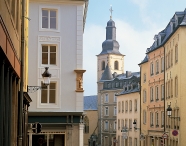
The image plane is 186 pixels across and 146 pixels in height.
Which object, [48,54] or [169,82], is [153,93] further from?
[48,54]

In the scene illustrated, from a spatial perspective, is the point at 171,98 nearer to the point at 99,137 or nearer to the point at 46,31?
the point at 46,31

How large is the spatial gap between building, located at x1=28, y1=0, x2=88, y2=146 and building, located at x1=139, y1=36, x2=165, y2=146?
68.3 feet

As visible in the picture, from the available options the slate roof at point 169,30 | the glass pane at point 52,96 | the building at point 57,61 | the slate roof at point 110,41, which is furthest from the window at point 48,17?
the slate roof at point 110,41

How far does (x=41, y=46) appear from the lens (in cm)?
2784

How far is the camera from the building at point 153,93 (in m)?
48.2

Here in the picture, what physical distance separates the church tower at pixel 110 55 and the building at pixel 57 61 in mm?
97190

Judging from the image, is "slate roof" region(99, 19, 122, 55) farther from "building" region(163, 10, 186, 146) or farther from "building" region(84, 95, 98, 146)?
"building" region(163, 10, 186, 146)

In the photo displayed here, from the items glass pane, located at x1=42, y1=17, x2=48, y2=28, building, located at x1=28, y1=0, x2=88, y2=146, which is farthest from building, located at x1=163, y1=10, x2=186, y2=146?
glass pane, located at x1=42, y1=17, x2=48, y2=28

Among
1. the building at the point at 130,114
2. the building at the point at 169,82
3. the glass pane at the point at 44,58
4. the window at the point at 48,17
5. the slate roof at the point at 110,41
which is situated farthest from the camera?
the slate roof at the point at 110,41

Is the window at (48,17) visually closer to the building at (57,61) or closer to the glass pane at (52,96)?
the building at (57,61)

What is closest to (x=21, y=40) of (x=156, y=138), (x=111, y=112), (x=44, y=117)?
(x=44, y=117)

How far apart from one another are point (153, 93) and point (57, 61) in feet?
83.4

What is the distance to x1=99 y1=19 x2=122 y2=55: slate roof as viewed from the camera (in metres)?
126

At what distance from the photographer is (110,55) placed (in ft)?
416
